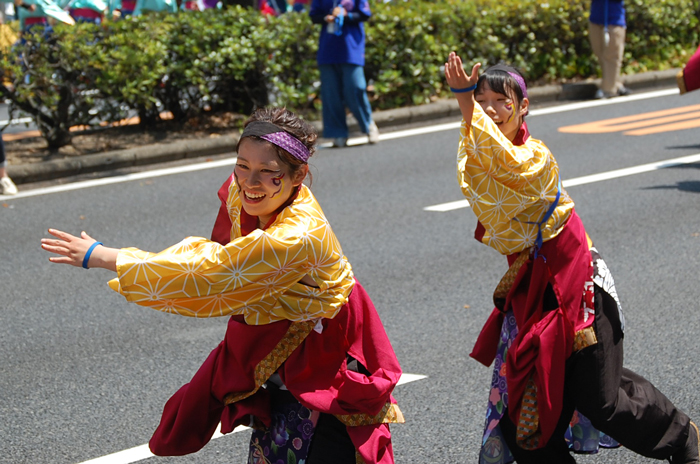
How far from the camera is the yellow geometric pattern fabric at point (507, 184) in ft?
9.32

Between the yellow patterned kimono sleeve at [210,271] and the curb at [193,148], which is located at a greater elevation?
the yellow patterned kimono sleeve at [210,271]

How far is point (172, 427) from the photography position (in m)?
2.62

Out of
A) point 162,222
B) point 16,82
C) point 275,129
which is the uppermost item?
point 275,129

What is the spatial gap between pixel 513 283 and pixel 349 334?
2.40ft

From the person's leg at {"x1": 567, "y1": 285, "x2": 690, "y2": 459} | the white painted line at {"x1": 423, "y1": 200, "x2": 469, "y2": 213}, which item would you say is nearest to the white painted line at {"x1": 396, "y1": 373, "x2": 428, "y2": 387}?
the person's leg at {"x1": 567, "y1": 285, "x2": 690, "y2": 459}

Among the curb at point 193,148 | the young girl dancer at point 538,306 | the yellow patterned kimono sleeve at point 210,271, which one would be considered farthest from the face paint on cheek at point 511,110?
the curb at point 193,148

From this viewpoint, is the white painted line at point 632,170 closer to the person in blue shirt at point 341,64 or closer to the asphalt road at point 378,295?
the asphalt road at point 378,295

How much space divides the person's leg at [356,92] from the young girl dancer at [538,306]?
7064 millimetres

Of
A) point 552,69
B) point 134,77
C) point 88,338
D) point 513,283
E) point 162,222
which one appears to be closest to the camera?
point 513,283

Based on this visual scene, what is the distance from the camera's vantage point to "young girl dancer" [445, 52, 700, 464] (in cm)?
290

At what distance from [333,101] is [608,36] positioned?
4.79 metres

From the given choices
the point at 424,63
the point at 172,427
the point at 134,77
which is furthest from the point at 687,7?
the point at 172,427

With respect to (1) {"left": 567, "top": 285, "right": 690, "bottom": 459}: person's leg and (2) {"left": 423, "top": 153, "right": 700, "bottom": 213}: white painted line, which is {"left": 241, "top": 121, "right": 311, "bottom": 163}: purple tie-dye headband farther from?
(2) {"left": 423, "top": 153, "right": 700, "bottom": 213}: white painted line

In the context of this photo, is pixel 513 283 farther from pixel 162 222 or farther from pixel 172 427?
pixel 162 222
